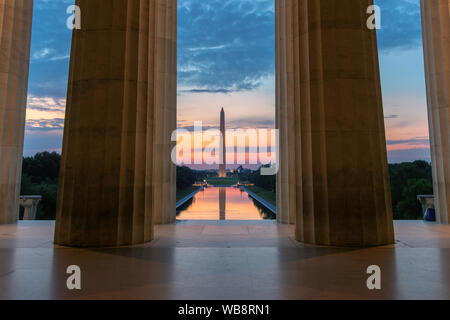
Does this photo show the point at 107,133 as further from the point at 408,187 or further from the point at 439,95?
the point at 408,187

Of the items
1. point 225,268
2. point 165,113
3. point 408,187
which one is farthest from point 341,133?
point 408,187

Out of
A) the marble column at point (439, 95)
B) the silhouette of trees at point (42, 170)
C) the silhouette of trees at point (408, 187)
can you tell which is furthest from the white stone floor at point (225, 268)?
the silhouette of trees at point (42, 170)

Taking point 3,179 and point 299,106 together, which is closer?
point 299,106

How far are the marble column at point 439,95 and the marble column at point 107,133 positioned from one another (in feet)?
69.9

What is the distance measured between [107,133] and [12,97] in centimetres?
1272

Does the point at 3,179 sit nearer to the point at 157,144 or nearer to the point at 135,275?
the point at 157,144

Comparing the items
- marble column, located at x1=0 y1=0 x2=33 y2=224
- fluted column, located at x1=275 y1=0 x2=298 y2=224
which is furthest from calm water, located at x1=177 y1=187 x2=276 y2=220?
marble column, located at x1=0 y1=0 x2=33 y2=224

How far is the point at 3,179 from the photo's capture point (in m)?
21.6

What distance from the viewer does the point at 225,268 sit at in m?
10.5

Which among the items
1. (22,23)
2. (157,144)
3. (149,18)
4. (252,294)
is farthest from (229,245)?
(22,23)

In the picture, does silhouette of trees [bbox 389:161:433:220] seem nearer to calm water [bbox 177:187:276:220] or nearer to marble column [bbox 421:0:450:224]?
calm water [bbox 177:187:276:220]

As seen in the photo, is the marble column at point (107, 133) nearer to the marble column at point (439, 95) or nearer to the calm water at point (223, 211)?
the marble column at point (439, 95)
